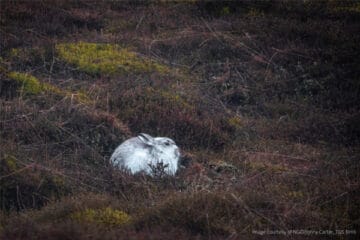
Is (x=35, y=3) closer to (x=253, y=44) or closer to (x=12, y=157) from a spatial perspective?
(x=253, y=44)

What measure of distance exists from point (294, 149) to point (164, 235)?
3913mm

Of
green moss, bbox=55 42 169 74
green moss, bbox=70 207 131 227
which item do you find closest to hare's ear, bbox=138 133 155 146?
green moss, bbox=70 207 131 227

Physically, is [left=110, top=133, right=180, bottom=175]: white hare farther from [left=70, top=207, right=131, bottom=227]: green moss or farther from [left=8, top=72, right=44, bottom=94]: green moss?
[left=8, top=72, right=44, bottom=94]: green moss

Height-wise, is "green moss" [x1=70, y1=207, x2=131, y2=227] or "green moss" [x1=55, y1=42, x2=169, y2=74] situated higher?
"green moss" [x1=55, y1=42, x2=169, y2=74]

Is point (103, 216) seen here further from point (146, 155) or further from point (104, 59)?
point (104, 59)

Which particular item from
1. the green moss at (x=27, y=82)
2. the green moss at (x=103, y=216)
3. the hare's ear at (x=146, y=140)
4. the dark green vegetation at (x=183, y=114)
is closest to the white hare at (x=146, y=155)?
the hare's ear at (x=146, y=140)

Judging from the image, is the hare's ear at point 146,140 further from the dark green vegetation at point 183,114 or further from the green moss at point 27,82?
the green moss at point 27,82

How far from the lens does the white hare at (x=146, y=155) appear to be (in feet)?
26.6

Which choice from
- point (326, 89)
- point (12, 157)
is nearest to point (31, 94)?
point (12, 157)

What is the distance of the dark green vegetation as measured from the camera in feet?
21.8

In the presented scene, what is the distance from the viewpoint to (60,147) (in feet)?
28.4

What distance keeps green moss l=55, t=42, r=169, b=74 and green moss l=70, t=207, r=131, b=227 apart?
520 cm

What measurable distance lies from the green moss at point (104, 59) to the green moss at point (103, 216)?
17.1 ft

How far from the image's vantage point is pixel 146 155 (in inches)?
325
